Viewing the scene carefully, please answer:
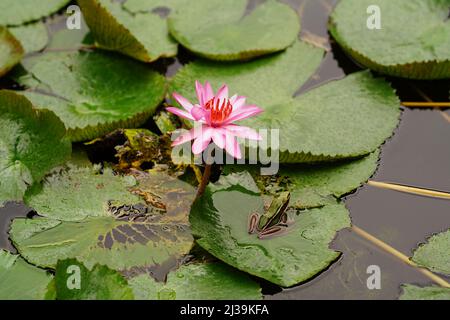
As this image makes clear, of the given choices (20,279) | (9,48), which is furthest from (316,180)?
(9,48)

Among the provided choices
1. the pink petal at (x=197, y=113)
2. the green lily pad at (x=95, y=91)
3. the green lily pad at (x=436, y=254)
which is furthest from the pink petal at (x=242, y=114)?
the green lily pad at (x=436, y=254)

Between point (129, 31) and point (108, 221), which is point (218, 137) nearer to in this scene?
point (108, 221)

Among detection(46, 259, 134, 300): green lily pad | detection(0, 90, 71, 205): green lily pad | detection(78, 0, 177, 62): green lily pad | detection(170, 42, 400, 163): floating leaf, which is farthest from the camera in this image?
detection(78, 0, 177, 62): green lily pad

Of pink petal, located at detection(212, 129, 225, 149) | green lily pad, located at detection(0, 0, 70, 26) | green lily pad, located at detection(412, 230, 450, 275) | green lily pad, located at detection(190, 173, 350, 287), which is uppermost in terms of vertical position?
green lily pad, located at detection(0, 0, 70, 26)

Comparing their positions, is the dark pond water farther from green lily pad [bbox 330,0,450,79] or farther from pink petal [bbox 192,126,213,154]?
pink petal [bbox 192,126,213,154]

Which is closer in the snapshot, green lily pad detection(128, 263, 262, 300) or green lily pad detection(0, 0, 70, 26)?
green lily pad detection(128, 263, 262, 300)

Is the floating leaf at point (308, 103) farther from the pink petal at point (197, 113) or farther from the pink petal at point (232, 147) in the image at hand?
the pink petal at point (197, 113)

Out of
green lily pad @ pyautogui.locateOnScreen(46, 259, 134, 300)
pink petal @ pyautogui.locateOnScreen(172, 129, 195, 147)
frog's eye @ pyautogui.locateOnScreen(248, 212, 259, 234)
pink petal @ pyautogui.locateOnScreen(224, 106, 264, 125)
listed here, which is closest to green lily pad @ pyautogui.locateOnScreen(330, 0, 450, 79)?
pink petal @ pyautogui.locateOnScreen(224, 106, 264, 125)

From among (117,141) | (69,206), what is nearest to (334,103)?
(117,141)
